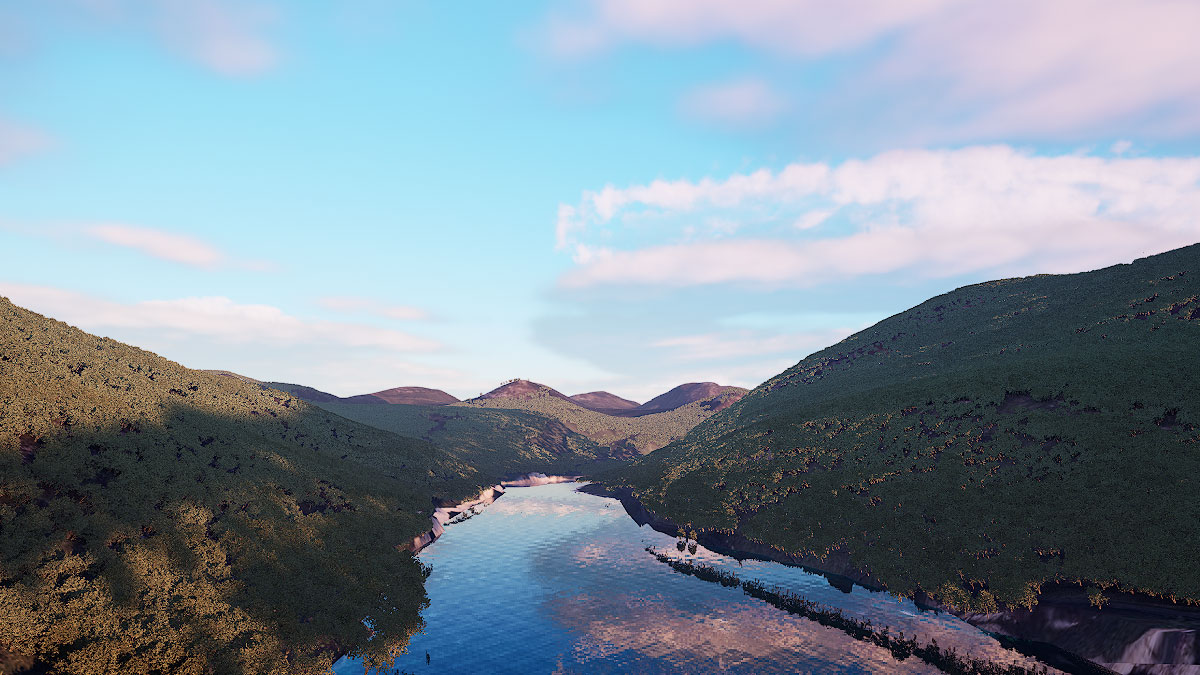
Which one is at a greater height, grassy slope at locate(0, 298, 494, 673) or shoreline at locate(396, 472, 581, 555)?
grassy slope at locate(0, 298, 494, 673)

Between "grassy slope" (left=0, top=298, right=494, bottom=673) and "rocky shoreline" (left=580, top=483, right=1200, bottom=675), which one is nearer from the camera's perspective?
"grassy slope" (left=0, top=298, right=494, bottom=673)

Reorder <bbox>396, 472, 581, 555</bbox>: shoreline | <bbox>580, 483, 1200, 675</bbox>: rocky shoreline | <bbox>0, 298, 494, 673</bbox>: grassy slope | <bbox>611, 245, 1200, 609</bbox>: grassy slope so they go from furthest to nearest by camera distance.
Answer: <bbox>396, 472, 581, 555</bbox>: shoreline → <bbox>611, 245, 1200, 609</bbox>: grassy slope → <bbox>580, 483, 1200, 675</bbox>: rocky shoreline → <bbox>0, 298, 494, 673</bbox>: grassy slope

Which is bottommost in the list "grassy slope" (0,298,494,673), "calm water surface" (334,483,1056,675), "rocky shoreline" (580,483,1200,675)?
"calm water surface" (334,483,1056,675)

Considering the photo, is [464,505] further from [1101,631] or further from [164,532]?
[1101,631]

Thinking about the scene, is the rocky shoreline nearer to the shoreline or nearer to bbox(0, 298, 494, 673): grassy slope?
bbox(0, 298, 494, 673): grassy slope

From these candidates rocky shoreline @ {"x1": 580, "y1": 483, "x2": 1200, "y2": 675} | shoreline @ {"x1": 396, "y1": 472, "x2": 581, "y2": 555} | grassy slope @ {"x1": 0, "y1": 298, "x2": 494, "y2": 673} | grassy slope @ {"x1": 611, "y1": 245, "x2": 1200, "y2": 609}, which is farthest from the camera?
shoreline @ {"x1": 396, "y1": 472, "x2": 581, "y2": 555}

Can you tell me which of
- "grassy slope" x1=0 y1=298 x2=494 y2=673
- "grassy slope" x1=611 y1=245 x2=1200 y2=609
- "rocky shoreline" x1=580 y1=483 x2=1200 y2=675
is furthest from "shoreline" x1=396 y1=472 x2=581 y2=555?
"rocky shoreline" x1=580 y1=483 x2=1200 y2=675

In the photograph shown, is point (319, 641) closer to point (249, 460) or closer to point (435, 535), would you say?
point (249, 460)
